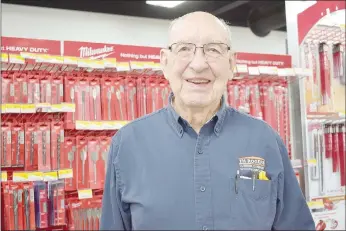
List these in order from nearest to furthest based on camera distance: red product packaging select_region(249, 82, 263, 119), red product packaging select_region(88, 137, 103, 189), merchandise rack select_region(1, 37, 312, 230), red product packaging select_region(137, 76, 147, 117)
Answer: merchandise rack select_region(1, 37, 312, 230) < red product packaging select_region(88, 137, 103, 189) < red product packaging select_region(137, 76, 147, 117) < red product packaging select_region(249, 82, 263, 119)

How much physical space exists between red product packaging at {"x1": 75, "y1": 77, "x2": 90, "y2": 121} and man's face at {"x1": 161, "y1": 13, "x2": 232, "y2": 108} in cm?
174

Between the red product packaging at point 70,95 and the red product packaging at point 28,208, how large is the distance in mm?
546

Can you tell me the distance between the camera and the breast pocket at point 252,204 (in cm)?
175

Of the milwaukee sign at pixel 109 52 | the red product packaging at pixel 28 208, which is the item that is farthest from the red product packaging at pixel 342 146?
the red product packaging at pixel 28 208

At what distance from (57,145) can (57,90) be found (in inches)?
16.8

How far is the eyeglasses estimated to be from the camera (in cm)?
184

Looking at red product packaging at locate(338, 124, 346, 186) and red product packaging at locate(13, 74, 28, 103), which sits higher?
red product packaging at locate(13, 74, 28, 103)

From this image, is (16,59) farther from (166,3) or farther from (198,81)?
(166,3)

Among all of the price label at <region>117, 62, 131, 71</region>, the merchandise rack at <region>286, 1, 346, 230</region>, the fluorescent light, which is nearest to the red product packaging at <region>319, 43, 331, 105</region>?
the merchandise rack at <region>286, 1, 346, 230</region>

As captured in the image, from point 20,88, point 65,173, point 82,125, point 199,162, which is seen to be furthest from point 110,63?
point 199,162

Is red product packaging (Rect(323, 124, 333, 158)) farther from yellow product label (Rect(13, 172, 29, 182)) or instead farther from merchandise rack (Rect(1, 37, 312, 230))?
yellow product label (Rect(13, 172, 29, 182))

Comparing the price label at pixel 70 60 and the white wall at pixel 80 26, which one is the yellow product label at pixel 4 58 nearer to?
the price label at pixel 70 60

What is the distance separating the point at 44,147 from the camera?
3338 mm

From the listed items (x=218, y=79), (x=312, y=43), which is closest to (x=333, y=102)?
(x=312, y=43)
